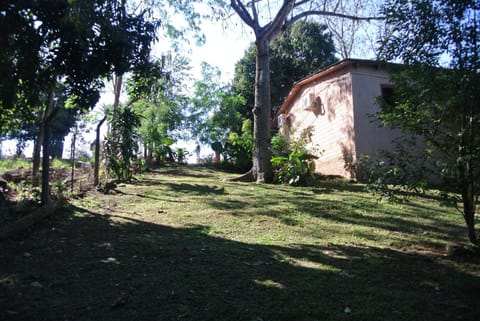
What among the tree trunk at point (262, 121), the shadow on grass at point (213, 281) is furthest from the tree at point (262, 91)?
the shadow on grass at point (213, 281)

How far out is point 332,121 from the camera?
1229 centimetres

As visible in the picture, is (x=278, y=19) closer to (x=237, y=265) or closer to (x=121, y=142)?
(x=121, y=142)

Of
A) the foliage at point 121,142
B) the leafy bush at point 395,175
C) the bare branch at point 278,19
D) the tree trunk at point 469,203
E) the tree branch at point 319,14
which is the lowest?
the tree trunk at point 469,203

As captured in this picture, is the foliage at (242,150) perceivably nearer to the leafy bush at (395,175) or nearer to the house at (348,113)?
the house at (348,113)

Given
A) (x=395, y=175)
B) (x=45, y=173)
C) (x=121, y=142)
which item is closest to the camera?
(x=395, y=175)

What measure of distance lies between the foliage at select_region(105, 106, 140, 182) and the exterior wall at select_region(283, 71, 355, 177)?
542 cm

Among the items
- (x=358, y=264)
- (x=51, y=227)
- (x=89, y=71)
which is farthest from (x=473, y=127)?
(x=51, y=227)

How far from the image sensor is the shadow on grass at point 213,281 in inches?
116

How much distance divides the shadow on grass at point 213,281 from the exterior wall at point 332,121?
704 cm

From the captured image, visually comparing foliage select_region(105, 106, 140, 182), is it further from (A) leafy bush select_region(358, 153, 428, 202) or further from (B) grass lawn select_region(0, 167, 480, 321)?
(A) leafy bush select_region(358, 153, 428, 202)

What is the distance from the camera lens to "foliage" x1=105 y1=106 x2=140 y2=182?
30.2 feet

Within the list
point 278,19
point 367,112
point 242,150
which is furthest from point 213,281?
point 242,150

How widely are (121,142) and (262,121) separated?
169 inches

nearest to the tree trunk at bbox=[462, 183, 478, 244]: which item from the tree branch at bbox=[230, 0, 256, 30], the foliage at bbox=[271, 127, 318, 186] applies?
the foliage at bbox=[271, 127, 318, 186]
